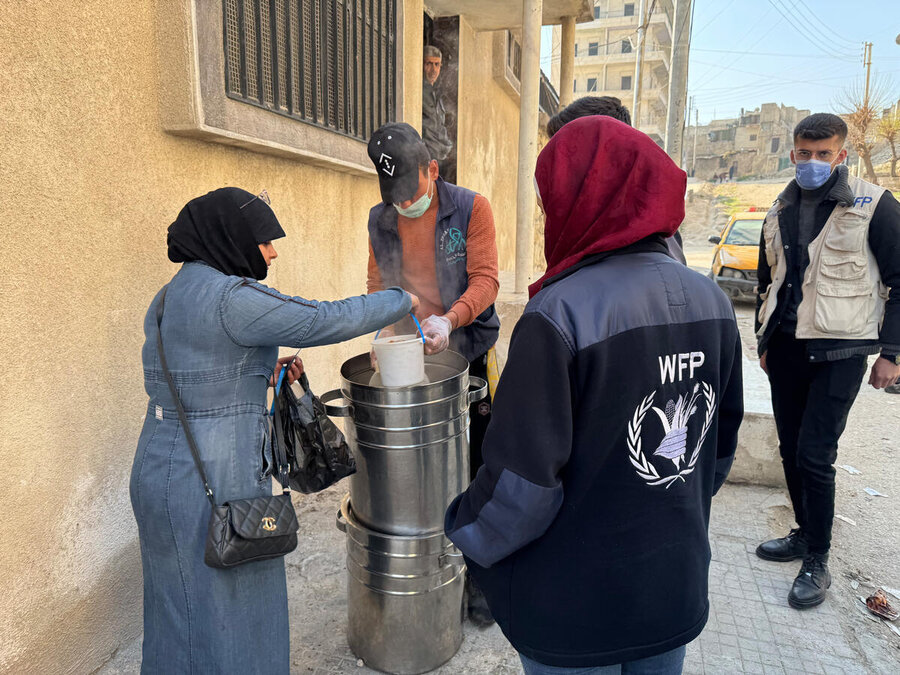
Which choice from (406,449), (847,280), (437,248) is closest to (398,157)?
(437,248)

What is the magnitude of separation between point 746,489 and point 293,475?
134 inches

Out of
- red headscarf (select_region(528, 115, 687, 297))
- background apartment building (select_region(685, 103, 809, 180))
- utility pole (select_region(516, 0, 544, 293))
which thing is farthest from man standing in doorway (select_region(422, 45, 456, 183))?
background apartment building (select_region(685, 103, 809, 180))

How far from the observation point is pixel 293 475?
2.16 metres

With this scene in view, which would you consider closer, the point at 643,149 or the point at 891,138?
the point at 643,149

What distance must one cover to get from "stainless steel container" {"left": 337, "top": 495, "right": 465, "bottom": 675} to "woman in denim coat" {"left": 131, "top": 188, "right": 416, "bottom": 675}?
53 cm

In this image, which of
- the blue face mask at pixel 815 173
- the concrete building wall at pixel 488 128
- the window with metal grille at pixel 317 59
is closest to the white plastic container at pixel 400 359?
the window with metal grille at pixel 317 59

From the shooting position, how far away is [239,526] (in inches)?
70.7

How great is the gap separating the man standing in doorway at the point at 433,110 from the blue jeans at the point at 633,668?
5614 mm

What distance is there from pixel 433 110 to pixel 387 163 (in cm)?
445

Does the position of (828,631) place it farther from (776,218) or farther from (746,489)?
(776,218)

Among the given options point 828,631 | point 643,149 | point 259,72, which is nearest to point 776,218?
point 828,631

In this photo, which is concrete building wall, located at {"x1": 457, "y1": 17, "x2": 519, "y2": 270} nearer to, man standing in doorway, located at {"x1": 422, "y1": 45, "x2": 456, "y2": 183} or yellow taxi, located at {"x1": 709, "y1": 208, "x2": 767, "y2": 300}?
man standing in doorway, located at {"x1": 422, "y1": 45, "x2": 456, "y2": 183}

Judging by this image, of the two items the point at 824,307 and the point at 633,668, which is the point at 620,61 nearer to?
the point at 824,307

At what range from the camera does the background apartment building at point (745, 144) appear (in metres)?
58.4
